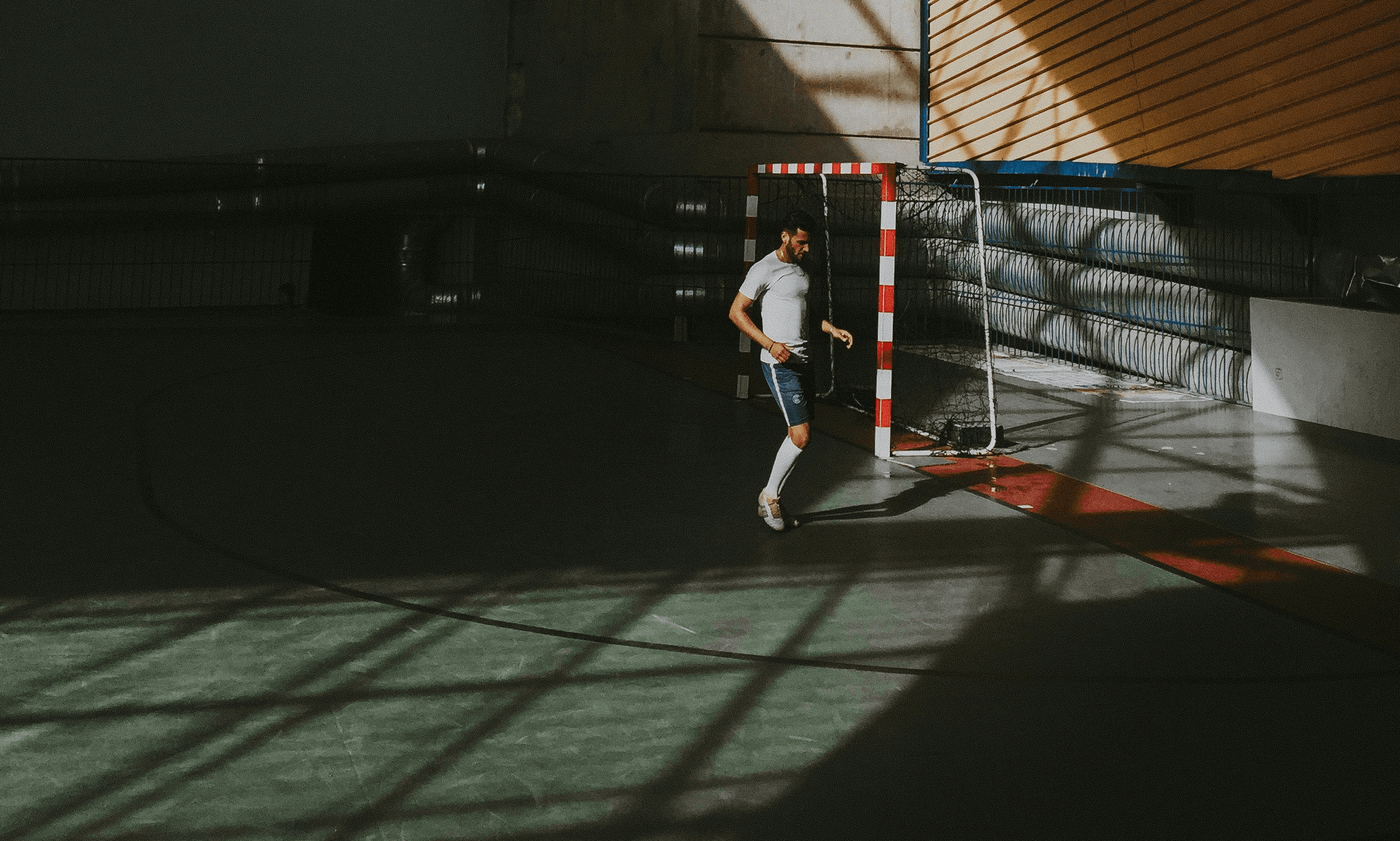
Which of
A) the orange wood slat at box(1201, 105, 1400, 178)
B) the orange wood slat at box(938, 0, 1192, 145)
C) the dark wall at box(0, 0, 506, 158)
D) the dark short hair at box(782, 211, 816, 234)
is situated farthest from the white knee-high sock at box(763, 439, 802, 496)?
the dark wall at box(0, 0, 506, 158)

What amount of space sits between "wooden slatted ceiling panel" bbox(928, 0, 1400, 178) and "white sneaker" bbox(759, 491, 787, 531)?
22.7 feet

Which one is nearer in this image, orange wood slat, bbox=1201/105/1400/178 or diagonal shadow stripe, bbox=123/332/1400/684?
diagonal shadow stripe, bbox=123/332/1400/684

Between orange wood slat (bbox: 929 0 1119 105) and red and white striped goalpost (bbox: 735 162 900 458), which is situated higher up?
orange wood slat (bbox: 929 0 1119 105)

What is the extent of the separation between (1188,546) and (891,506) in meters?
1.86

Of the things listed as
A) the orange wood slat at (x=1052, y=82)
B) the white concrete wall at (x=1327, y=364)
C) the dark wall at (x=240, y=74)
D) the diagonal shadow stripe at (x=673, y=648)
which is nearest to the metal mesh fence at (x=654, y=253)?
the white concrete wall at (x=1327, y=364)

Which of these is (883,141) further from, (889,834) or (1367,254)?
(889,834)

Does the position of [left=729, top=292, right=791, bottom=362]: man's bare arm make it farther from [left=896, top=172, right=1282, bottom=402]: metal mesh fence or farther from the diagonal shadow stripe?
[left=896, top=172, right=1282, bottom=402]: metal mesh fence

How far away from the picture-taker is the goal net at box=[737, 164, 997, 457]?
994cm

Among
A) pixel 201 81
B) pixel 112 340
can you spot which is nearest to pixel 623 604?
pixel 112 340

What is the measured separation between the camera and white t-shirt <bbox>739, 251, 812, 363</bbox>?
7387 mm

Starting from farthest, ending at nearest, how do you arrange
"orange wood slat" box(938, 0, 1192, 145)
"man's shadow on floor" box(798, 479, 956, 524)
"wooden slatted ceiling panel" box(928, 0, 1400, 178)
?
"orange wood slat" box(938, 0, 1192, 145), "wooden slatted ceiling panel" box(928, 0, 1400, 178), "man's shadow on floor" box(798, 479, 956, 524)

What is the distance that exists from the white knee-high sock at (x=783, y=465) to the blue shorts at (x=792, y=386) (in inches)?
5.5

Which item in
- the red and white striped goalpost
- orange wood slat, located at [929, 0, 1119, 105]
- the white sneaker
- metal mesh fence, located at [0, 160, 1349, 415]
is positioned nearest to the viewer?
the white sneaker

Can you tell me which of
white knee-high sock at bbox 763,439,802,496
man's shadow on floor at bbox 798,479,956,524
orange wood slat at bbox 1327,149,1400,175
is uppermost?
orange wood slat at bbox 1327,149,1400,175
